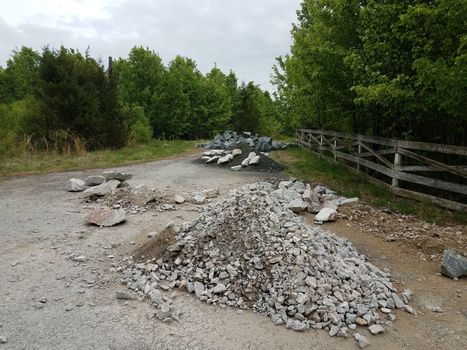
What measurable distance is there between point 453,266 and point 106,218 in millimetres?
5892

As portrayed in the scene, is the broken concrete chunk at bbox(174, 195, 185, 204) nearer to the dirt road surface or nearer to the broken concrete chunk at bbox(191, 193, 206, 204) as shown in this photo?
the broken concrete chunk at bbox(191, 193, 206, 204)

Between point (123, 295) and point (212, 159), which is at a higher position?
point (212, 159)

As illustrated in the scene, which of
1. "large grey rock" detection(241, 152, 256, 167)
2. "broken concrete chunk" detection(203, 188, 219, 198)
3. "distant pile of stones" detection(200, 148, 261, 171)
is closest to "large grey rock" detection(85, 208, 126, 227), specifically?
"broken concrete chunk" detection(203, 188, 219, 198)

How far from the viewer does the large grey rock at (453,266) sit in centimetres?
467

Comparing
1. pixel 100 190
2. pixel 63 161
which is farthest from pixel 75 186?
pixel 63 161

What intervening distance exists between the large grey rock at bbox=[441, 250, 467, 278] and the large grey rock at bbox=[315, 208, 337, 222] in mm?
2230

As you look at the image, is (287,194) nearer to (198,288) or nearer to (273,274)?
(273,274)

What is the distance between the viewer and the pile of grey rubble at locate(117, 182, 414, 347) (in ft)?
12.7

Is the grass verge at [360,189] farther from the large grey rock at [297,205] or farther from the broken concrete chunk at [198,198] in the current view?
the broken concrete chunk at [198,198]

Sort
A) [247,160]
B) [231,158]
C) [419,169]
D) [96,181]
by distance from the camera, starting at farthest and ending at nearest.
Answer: [231,158]
[247,160]
[96,181]
[419,169]

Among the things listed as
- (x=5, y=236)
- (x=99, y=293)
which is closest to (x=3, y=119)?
(x=5, y=236)

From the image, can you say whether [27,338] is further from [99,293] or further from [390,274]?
[390,274]

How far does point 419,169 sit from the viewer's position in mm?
7707

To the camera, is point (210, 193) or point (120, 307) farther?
point (210, 193)
